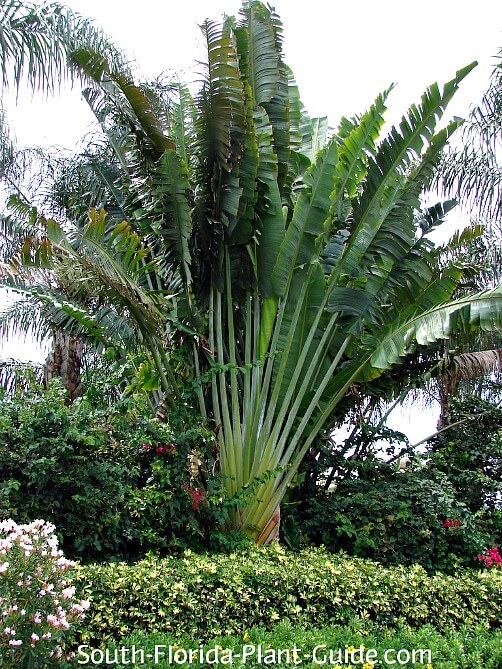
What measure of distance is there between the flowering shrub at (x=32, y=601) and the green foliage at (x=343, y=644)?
0.53m

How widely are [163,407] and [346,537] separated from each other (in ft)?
8.75

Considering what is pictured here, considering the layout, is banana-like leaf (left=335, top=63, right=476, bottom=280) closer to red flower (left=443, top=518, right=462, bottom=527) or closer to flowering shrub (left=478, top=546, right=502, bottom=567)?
red flower (left=443, top=518, right=462, bottom=527)

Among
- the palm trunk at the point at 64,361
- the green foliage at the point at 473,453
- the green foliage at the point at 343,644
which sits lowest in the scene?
the green foliage at the point at 343,644

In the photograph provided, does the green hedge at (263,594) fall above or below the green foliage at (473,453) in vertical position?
below

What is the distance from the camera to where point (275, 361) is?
776 cm

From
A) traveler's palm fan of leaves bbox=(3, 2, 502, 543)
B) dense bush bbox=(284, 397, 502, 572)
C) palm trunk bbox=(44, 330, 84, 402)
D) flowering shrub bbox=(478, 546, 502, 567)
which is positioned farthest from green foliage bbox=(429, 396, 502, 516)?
palm trunk bbox=(44, 330, 84, 402)

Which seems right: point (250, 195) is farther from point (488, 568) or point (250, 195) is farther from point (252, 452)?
point (488, 568)

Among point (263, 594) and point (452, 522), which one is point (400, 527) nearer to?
point (452, 522)

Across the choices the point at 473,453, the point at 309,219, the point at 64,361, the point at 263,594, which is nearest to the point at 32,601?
the point at 263,594

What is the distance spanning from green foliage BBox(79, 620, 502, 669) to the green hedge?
0.20 m

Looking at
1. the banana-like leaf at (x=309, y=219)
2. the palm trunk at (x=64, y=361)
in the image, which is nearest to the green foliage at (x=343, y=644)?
the banana-like leaf at (x=309, y=219)

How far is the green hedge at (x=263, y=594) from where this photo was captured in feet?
15.0

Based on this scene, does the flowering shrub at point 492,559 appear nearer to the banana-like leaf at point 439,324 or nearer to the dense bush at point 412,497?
the dense bush at point 412,497

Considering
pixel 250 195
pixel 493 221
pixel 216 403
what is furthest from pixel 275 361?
pixel 493 221
